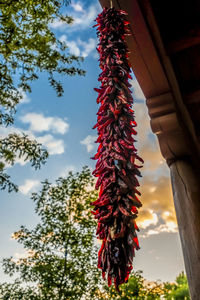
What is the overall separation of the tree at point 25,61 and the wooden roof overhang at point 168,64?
7.82ft

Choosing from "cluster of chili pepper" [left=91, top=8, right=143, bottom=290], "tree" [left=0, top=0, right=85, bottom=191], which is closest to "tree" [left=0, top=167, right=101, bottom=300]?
"tree" [left=0, top=0, right=85, bottom=191]

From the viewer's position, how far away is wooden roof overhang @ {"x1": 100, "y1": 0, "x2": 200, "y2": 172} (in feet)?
5.14

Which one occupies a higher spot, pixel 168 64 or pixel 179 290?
pixel 168 64

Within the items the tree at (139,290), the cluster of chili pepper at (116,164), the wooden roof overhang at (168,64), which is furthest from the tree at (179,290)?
the cluster of chili pepper at (116,164)

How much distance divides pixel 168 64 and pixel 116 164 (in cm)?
124

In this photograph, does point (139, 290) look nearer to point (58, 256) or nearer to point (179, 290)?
point (179, 290)

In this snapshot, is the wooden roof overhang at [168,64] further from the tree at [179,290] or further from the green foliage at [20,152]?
the tree at [179,290]

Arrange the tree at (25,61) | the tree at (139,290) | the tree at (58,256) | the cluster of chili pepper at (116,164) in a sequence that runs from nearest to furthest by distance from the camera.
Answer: the cluster of chili pepper at (116,164) < the tree at (25,61) < the tree at (58,256) < the tree at (139,290)

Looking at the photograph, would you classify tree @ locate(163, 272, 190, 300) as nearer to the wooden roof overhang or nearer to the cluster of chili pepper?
the wooden roof overhang

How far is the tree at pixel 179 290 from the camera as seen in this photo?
12.2m

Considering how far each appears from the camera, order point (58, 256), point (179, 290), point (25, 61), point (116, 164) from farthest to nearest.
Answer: point (179, 290), point (58, 256), point (25, 61), point (116, 164)

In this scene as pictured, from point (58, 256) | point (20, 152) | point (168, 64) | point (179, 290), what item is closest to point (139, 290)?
point (179, 290)

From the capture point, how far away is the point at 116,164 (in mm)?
833

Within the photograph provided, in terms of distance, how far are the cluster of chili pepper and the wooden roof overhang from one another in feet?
1.32
